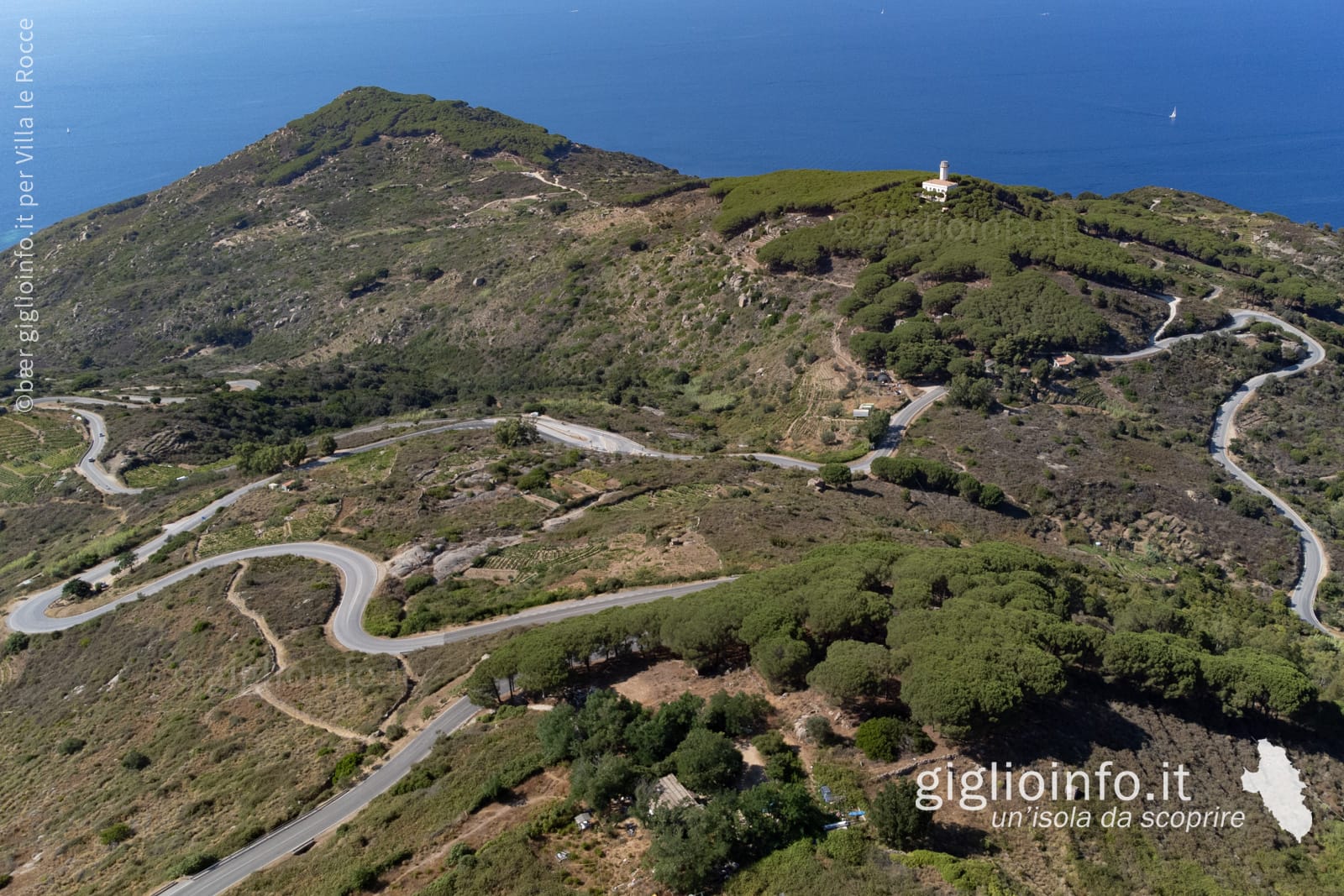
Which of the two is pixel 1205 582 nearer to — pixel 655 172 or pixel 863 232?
pixel 863 232

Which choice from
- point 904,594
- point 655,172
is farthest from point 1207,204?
point 904,594

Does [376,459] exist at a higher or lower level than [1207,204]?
lower

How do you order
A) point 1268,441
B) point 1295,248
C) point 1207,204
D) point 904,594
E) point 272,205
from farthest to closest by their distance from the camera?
point 272,205, point 1207,204, point 1295,248, point 1268,441, point 904,594

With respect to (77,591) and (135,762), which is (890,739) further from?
(77,591)

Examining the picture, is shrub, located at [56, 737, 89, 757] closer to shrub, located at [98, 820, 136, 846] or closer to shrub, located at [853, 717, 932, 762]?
shrub, located at [98, 820, 136, 846]

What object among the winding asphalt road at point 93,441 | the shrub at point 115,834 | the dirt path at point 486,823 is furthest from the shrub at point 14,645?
the dirt path at point 486,823

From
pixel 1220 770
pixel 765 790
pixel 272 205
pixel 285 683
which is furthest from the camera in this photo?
pixel 272 205

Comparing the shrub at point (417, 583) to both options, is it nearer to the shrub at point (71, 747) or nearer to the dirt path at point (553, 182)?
the shrub at point (71, 747)
